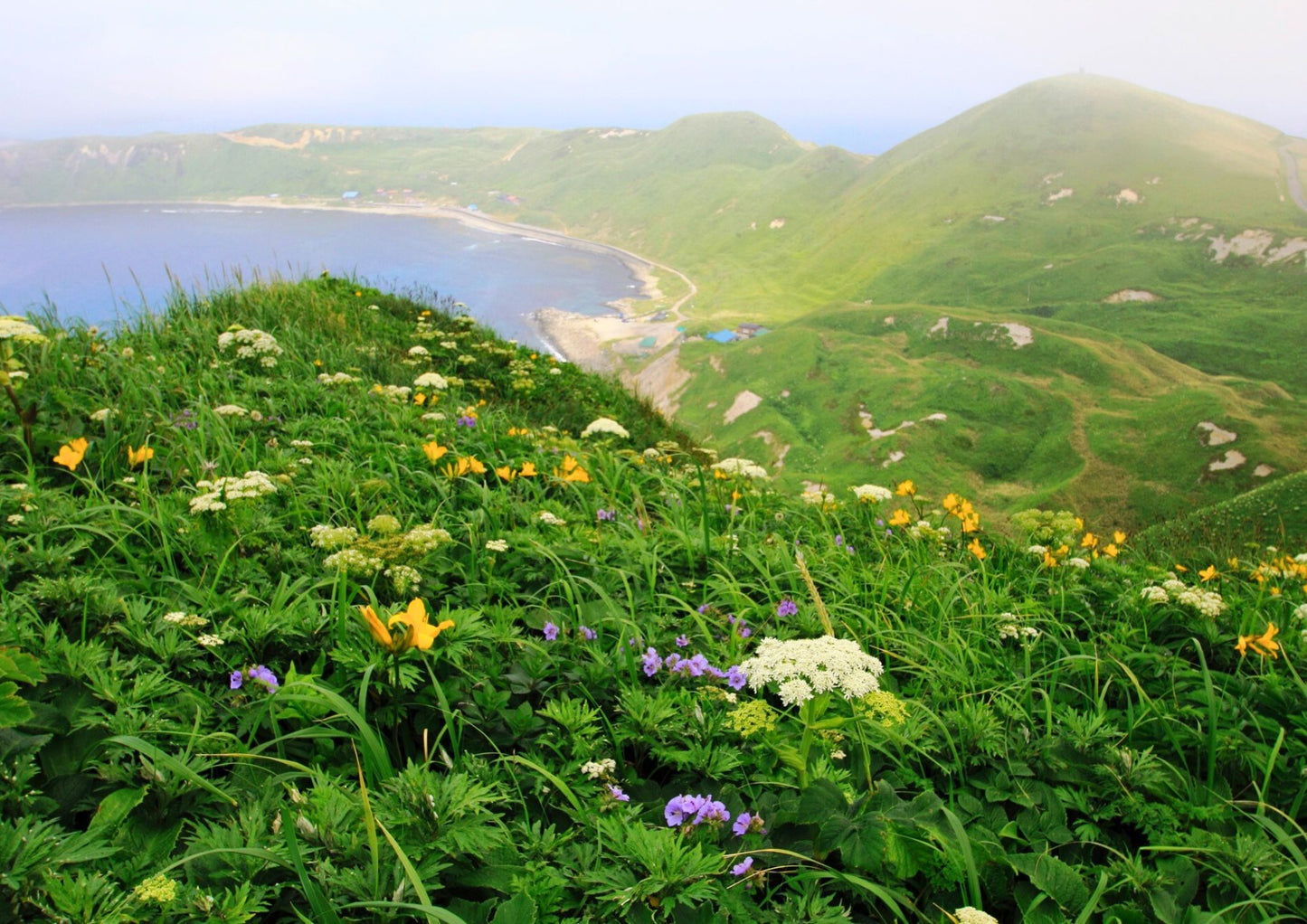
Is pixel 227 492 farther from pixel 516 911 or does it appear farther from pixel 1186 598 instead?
pixel 1186 598

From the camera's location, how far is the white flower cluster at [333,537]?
7.47ft

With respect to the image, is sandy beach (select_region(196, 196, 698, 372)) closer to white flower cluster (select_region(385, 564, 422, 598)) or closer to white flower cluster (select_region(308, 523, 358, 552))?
white flower cluster (select_region(308, 523, 358, 552))

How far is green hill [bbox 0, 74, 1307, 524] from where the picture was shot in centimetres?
4481

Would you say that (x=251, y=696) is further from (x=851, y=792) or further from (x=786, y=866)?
(x=851, y=792)

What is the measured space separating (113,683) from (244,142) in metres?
146

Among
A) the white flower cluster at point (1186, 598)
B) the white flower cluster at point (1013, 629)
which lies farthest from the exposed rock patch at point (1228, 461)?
the white flower cluster at point (1013, 629)

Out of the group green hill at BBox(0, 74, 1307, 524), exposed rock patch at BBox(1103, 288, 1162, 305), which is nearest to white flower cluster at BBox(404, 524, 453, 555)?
green hill at BBox(0, 74, 1307, 524)

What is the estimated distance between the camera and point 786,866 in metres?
1.40

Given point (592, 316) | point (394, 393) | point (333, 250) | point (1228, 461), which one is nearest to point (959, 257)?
point (592, 316)

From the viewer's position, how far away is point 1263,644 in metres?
2.48

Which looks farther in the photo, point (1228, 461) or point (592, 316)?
point (592, 316)

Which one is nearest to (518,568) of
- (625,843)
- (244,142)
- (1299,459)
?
(625,843)

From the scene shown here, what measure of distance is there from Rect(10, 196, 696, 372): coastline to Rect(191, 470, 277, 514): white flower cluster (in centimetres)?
2867

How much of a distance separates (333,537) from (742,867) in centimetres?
168
